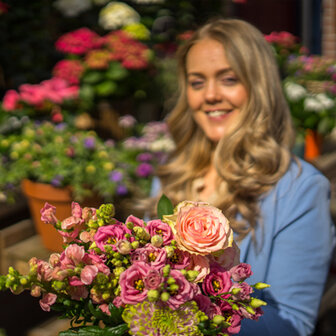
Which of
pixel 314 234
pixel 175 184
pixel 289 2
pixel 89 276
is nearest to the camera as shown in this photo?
pixel 89 276

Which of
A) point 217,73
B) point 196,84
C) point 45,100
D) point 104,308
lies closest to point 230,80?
point 217,73

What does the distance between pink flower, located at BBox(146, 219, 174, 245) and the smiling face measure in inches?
40.3

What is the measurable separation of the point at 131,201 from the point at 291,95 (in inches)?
84.5

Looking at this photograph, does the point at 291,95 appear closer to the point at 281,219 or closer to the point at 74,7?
the point at 74,7

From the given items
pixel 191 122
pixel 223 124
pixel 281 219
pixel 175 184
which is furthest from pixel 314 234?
pixel 191 122

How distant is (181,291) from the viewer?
0.83 meters

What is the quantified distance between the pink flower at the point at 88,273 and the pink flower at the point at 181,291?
142 mm

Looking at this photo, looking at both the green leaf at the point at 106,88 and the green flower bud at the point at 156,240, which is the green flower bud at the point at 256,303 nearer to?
the green flower bud at the point at 156,240

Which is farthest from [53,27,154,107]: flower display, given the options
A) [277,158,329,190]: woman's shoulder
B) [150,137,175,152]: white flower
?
[277,158,329,190]: woman's shoulder

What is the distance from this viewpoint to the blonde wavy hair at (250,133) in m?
1.80

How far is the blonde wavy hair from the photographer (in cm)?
180

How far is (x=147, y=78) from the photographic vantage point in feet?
14.4

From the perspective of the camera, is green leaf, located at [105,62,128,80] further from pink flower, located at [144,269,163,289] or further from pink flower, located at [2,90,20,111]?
pink flower, located at [144,269,163,289]

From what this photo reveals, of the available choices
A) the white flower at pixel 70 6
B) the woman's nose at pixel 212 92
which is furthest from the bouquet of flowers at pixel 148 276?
the white flower at pixel 70 6
